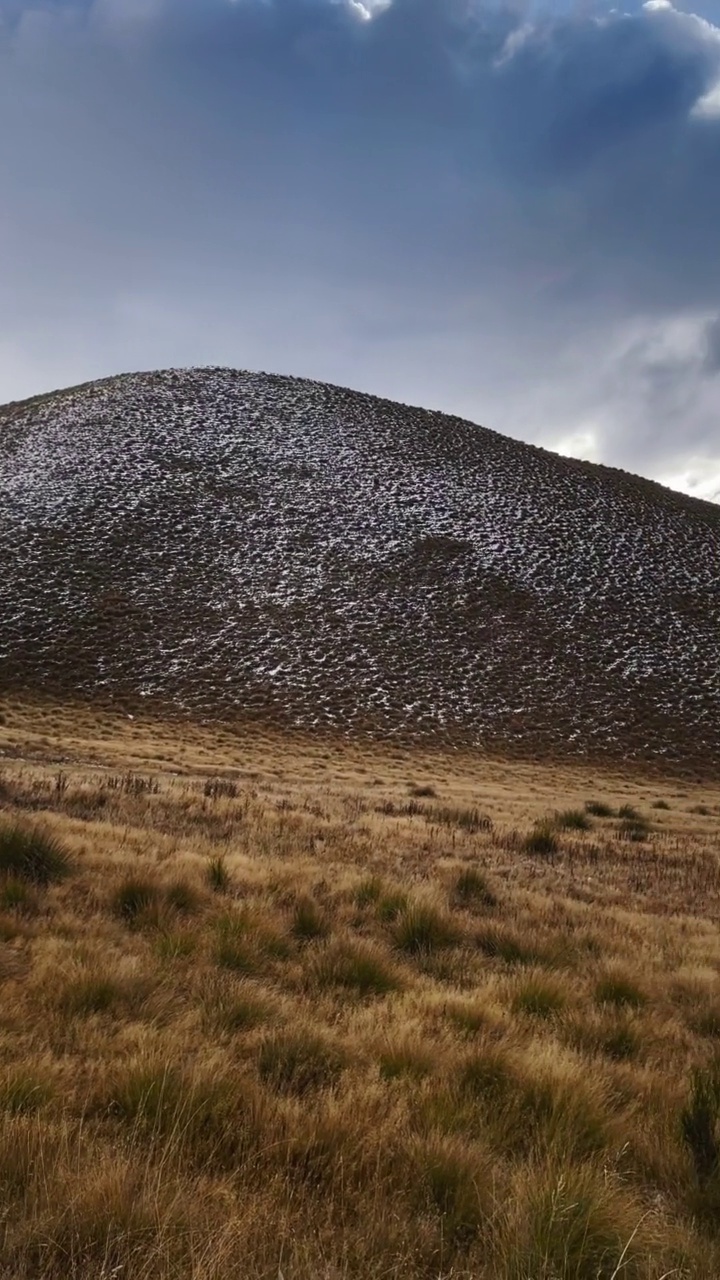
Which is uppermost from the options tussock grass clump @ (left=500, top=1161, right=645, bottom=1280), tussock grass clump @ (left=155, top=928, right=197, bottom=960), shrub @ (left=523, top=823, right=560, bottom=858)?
tussock grass clump @ (left=500, top=1161, right=645, bottom=1280)

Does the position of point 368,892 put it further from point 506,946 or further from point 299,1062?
point 299,1062

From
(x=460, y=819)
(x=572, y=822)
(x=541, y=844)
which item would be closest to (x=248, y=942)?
(x=541, y=844)

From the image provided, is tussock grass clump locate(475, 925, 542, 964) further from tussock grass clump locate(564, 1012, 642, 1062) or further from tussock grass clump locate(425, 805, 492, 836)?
tussock grass clump locate(425, 805, 492, 836)

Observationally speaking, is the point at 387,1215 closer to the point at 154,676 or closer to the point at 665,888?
the point at 665,888

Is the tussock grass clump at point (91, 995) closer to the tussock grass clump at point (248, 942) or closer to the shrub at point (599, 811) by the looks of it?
the tussock grass clump at point (248, 942)

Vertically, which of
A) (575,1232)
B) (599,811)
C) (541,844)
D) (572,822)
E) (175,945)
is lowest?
(599,811)

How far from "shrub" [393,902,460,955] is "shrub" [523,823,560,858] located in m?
5.38

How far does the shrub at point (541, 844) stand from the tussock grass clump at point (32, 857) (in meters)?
7.16

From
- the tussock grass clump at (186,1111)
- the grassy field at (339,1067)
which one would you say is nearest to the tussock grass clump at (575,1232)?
the grassy field at (339,1067)

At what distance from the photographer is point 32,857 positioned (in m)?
5.92

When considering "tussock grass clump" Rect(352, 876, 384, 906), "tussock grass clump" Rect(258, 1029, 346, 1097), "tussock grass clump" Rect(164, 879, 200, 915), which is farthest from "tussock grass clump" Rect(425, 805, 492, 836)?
"tussock grass clump" Rect(258, 1029, 346, 1097)

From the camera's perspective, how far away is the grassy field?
7.48 feet

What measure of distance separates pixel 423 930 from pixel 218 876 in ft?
6.00

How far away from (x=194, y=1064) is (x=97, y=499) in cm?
4781
